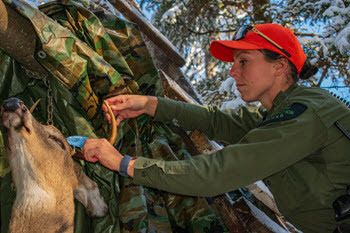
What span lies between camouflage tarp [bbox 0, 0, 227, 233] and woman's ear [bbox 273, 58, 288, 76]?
3.59 ft

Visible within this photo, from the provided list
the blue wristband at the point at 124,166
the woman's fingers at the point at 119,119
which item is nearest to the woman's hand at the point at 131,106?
the woman's fingers at the point at 119,119

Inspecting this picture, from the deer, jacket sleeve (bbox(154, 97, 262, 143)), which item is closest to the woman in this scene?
the deer

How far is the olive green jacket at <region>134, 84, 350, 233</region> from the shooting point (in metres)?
Answer: 1.98

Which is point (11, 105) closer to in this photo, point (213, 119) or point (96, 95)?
point (96, 95)

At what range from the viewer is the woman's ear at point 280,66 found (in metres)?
2.65

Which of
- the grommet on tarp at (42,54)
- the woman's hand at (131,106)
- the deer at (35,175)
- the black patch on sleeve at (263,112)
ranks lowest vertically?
the deer at (35,175)

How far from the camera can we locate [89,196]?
209 cm

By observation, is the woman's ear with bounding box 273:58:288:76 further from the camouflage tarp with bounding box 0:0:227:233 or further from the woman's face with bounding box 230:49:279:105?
the camouflage tarp with bounding box 0:0:227:233

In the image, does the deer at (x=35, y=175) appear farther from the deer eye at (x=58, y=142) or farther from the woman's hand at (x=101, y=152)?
the woman's hand at (x=101, y=152)

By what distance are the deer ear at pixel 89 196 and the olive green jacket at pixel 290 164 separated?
0.31 meters

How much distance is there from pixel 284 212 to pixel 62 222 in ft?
5.26

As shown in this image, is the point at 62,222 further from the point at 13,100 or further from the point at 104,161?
the point at 13,100

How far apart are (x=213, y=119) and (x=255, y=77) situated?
663 mm

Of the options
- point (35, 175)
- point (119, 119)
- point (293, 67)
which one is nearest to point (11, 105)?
point (35, 175)
